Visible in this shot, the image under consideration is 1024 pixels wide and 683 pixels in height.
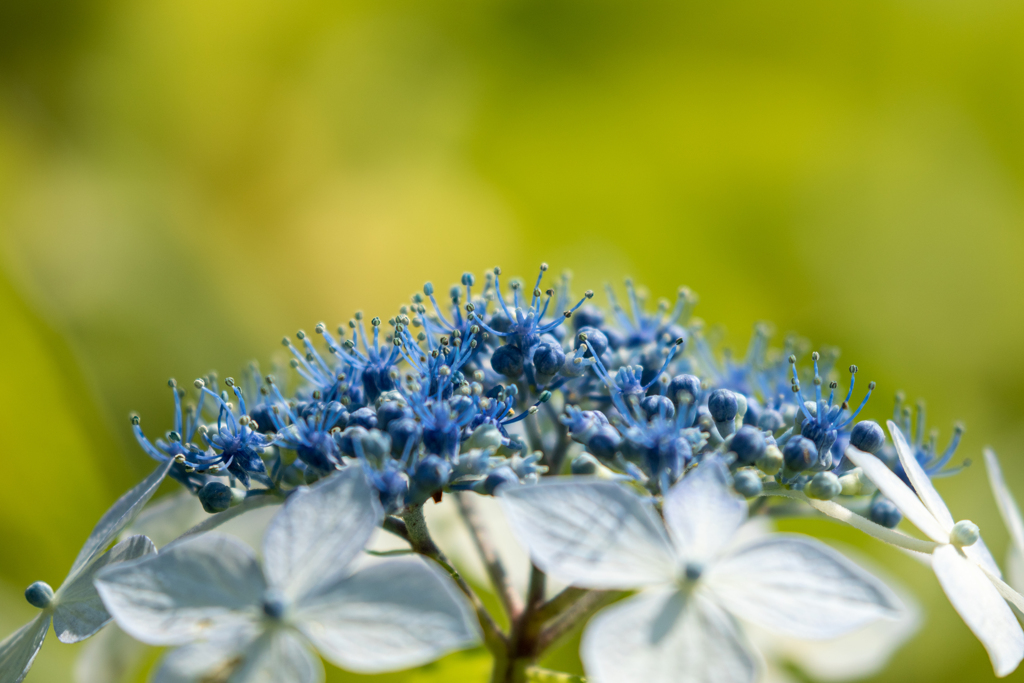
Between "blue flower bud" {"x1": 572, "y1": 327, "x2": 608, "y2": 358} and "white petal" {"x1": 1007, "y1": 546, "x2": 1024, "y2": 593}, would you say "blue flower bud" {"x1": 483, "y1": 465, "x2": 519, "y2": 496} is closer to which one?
"blue flower bud" {"x1": 572, "y1": 327, "x2": 608, "y2": 358}

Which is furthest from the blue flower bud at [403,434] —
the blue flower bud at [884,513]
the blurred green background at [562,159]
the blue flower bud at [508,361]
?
the blurred green background at [562,159]

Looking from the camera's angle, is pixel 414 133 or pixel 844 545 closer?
pixel 844 545

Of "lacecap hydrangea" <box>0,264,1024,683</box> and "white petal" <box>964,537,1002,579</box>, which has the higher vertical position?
"lacecap hydrangea" <box>0,264,1024,683</box>

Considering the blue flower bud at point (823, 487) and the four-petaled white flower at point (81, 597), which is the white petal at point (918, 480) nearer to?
the blue flower bud at point (823, 487)

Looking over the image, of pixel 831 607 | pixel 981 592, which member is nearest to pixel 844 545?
pixel 981 592

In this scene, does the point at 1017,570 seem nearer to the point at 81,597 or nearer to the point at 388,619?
the point at 388,619

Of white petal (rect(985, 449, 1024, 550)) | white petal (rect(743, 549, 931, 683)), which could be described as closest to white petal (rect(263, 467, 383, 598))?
white petal (rect(985, 449, 1024, 550))

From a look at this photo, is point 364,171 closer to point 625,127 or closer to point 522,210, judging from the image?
point 522,210
